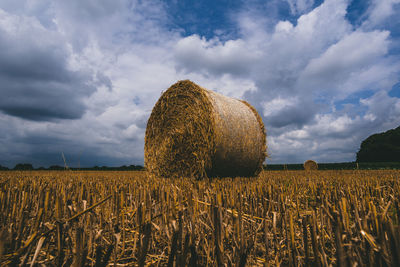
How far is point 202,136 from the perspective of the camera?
4.84m

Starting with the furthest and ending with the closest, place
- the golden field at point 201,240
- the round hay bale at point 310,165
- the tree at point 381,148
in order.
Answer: the tree at point 381,148 → the round hay bale at point 310,165 → the golden field at point 201,240

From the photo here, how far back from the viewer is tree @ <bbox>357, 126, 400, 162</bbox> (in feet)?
77.7

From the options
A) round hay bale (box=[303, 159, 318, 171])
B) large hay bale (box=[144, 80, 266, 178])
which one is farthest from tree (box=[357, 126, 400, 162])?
large hay bale (box=[144, 80, 266, 178])

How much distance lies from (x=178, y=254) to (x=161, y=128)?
16.7 ft

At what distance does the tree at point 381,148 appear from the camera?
2367cm

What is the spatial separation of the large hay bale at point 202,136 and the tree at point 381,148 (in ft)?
82.3

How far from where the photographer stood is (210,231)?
140cm

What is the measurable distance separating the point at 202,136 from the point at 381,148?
2738 centimetres

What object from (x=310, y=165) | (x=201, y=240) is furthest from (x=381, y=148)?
A: (x=201, y=240)

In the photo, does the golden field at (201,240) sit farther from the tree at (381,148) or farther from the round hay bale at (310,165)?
the tree at (381,148)

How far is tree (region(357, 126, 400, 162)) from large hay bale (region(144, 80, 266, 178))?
25.1 metres

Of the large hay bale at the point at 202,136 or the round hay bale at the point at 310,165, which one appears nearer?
the large hay bale at the point at 202,136

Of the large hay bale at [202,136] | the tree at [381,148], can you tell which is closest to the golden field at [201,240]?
the large hay bale at [202,136]

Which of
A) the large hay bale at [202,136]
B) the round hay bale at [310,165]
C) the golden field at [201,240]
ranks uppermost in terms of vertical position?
the large hay bale at [202,136]
